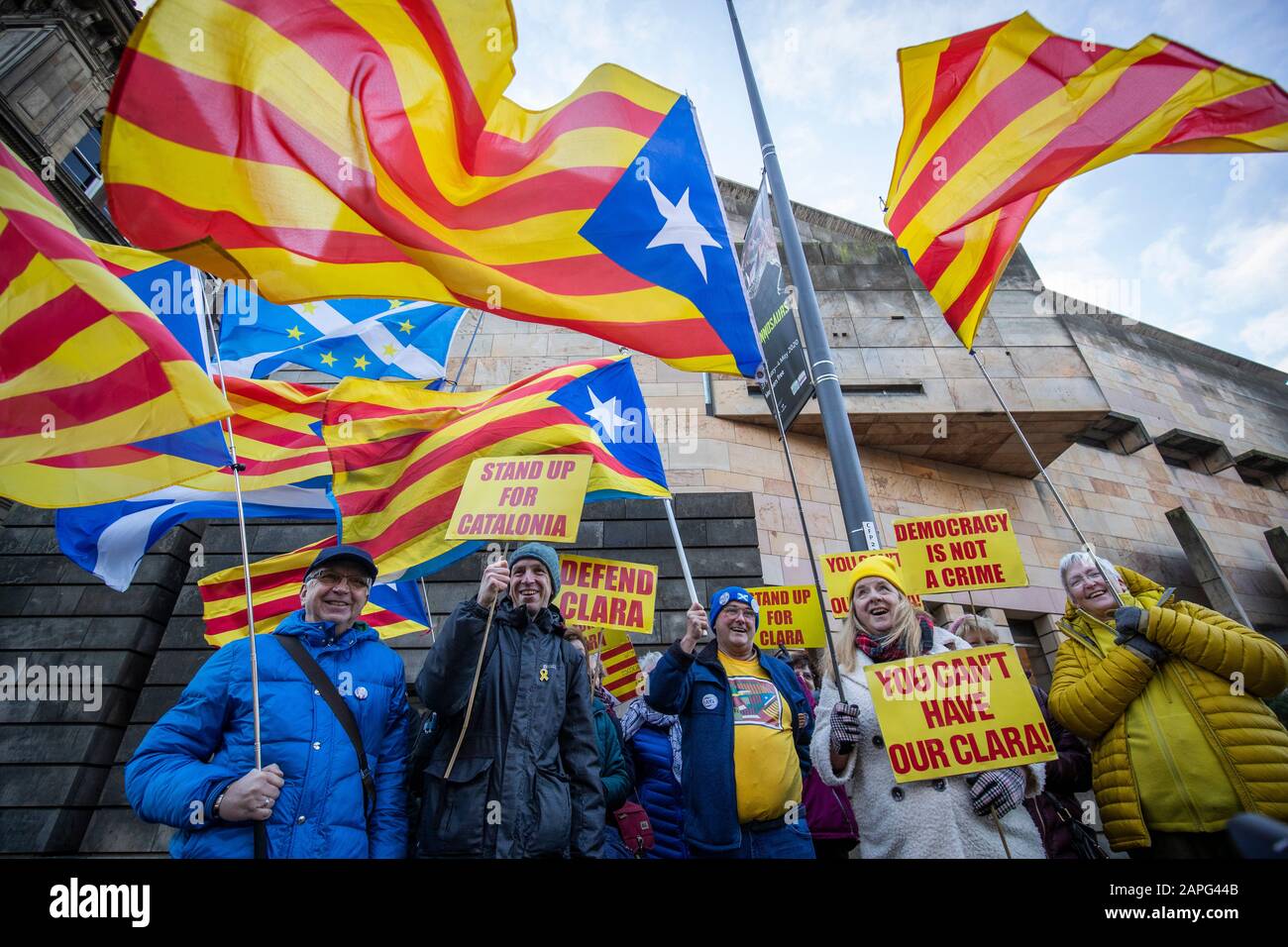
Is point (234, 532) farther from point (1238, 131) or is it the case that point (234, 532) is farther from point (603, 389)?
point (1238, 131)

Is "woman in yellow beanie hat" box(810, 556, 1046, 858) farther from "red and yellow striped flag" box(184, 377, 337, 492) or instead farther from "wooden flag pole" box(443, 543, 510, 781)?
"red and yellow striped flag" box(184, 377, 337, 492)

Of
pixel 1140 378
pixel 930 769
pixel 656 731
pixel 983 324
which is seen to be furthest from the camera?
pixel 1140 378

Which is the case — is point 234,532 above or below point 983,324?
below

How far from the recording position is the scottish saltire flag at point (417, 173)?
9.68 feet

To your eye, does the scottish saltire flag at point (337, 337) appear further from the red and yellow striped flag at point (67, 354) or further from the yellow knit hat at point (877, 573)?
the yellow knit hat at point (877, 573)

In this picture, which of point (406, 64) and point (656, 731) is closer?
point (406, 64)

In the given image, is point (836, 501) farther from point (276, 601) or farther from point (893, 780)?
point (276, 601)

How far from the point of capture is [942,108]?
4.68 metres

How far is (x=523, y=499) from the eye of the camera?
4.04 m

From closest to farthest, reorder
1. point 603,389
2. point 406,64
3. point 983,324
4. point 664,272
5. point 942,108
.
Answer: point 406,64, point 664,272, point 942,108, point 603,389, point 983,324

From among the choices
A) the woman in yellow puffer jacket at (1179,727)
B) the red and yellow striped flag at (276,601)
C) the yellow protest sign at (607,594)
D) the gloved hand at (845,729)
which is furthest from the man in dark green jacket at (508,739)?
the red and yellow striped flag at (276,601)

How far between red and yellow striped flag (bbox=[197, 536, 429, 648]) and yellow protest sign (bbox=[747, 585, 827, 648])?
353cm

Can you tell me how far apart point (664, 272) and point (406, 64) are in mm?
1941
